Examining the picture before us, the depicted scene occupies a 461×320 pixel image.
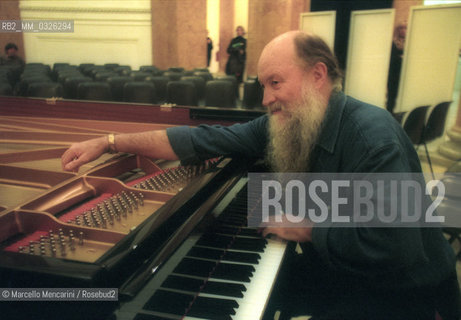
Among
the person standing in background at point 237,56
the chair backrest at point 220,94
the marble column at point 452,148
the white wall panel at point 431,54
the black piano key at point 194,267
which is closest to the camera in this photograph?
the black piano key at point 194,267

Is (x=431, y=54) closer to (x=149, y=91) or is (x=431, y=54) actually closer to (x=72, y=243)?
(x=149, y=91)

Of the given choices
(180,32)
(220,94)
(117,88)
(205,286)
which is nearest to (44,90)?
(117,88)

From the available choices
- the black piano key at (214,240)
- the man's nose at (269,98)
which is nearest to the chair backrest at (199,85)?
the man's nose at (269,98)

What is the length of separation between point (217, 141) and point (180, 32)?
352 inches

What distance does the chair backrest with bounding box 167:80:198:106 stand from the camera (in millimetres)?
5676

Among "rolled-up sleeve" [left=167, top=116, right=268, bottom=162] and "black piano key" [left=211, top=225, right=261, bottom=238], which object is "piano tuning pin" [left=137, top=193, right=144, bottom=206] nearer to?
"black piano key" [left=211, top=225, right=261, bottom=238]

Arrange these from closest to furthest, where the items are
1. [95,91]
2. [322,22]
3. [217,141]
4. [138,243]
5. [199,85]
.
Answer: [138,243], [217,141], [95,91], [322,22], [199,85]

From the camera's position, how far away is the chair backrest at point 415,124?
3852 millimetres

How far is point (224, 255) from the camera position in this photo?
1.30 m

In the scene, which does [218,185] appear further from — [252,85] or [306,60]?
[252,85]

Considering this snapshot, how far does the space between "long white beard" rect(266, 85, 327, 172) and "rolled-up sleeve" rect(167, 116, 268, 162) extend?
0.53 ft

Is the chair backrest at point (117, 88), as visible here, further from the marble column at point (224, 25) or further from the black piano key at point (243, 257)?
the marble column at point (224, 25)

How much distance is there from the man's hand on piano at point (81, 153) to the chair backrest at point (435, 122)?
3.28m

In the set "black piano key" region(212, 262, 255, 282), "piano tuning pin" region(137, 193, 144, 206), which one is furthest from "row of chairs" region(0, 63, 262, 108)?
"black piano key" region(212, 262, 255, 282)
